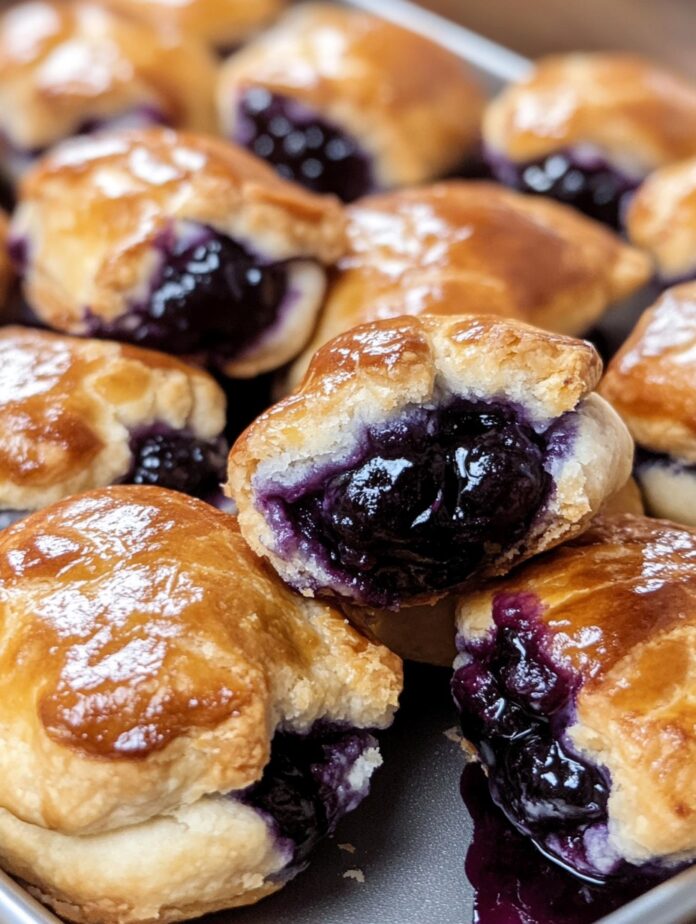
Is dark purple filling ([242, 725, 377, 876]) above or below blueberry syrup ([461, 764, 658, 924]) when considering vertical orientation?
above

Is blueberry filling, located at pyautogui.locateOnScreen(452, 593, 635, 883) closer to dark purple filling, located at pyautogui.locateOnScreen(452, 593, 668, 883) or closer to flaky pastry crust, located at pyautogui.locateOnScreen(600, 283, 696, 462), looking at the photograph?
A: dark purple filling, located at pyautogui.locateOnScreen(452, 593, 668, 883)

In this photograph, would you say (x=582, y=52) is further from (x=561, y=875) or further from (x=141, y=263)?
(x=561, y=875)

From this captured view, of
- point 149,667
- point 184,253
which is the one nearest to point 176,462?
point 184,253

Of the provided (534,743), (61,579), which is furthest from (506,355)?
(61,579)

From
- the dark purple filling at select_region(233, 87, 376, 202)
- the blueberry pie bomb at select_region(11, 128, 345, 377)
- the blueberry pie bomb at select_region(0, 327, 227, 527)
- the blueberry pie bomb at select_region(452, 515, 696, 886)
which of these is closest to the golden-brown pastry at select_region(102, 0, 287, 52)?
the dark purple filling at select_region(233, 87, 376, 202)

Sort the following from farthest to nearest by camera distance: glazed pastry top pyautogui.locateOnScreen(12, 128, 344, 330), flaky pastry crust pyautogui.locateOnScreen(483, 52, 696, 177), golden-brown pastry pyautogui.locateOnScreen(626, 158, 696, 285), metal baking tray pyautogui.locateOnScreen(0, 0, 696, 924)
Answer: flaky pastry crust pyautogui.locateOnScreen(483, 52, 696, 177)
golden-brown pastry pyautogui.locateOnScreen(626, 158, 696, 285)
glazed pastry top pyautogui.locateOnScreen(12, 128, 344, 330)
metal baking tray pyautogui.locateOnScreen(0, 0, 696, 924)

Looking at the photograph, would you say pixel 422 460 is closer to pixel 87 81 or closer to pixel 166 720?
pixel 166 720
